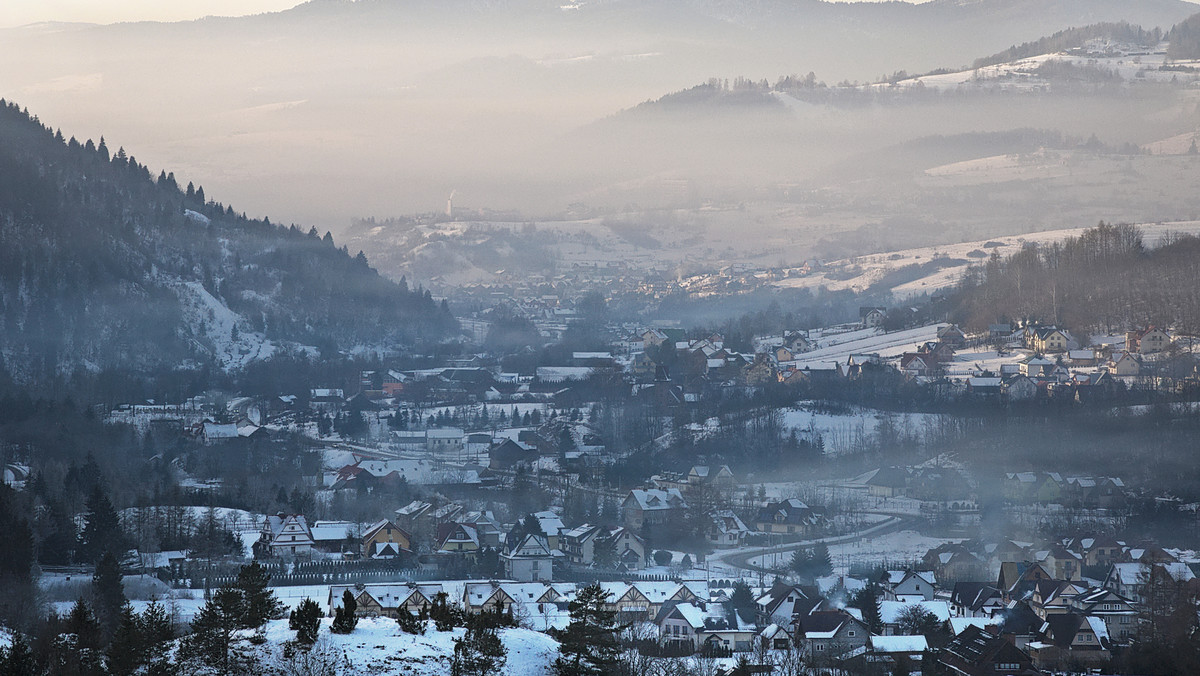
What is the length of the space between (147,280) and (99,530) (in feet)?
150

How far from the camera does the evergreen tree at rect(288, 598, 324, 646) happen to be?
25469 millimetres

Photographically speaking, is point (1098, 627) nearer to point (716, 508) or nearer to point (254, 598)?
point (716, 508)

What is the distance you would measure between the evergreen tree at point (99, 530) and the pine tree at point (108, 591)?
169 inches

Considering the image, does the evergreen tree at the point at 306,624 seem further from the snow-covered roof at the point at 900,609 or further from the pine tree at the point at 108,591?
the snow-covered roof at the point at 900,609

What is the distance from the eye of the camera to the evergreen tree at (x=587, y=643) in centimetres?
2606

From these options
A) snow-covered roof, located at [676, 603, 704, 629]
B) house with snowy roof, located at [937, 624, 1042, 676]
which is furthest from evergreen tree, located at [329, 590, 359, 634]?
house with snowy roof, located at [937, 624, 1042, 676]

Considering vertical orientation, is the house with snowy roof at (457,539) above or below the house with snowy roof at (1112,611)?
above

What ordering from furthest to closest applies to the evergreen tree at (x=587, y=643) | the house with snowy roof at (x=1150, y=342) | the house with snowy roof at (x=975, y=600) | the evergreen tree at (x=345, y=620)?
the house with snowy roof at (x=1150, y=342), the house with snowy roof at (x=975, y=600), the evergreen tree at (x=345, y=620), the evergreen tree at (x=587, y=643)

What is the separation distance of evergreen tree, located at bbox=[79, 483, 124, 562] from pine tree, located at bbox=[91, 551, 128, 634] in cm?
430

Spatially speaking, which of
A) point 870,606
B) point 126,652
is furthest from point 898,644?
point 126,652

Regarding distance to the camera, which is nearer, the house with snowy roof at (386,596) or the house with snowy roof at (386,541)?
the house with snowy roof at (386,596)

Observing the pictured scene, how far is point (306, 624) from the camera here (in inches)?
1008

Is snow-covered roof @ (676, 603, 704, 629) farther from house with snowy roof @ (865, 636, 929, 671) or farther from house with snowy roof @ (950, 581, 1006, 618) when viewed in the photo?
house with snowy roof @ (950, 581, 1006, 618)

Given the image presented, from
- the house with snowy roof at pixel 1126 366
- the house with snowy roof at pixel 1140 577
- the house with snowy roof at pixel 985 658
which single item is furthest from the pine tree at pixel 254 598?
the house with snowy roof at pixel 1126 366
